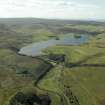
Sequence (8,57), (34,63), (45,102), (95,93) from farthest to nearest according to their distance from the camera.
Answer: (8,57)
(34,63)
(95,93)
(45,102)

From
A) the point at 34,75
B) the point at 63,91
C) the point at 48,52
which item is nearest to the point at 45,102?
the point at 63,91

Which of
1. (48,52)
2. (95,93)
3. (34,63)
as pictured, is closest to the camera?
(95,93)

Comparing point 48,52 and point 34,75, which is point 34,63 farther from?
point 48,52

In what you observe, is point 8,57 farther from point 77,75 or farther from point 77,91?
point 77,91

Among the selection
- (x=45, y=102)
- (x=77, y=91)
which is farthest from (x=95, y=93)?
(x=45, y=102)

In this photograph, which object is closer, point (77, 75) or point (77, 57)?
point (77, 75)

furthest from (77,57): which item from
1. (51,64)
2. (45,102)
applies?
(45,102)

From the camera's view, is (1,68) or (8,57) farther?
(8,57)

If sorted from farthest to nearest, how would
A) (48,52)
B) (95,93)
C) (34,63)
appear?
1. (48,52)
2. (34,63)
3. (95,93)

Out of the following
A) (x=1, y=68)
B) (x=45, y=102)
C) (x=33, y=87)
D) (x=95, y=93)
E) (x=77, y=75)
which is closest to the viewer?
(x=45, y=102)
